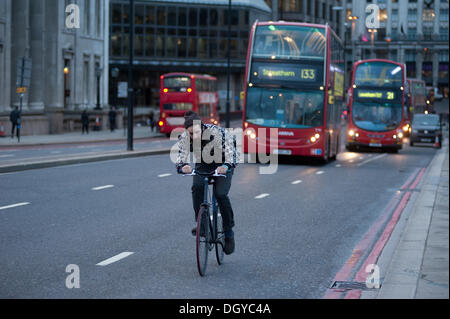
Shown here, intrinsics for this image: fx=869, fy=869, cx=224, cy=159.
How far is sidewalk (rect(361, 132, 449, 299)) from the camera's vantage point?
7.25 m

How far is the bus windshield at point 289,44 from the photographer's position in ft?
90.5

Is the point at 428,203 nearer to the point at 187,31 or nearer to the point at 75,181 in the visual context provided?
the point at 75,181

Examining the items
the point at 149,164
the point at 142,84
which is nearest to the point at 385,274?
the point at 149,164

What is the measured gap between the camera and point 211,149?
A: 9.18m

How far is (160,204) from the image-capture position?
15.6m

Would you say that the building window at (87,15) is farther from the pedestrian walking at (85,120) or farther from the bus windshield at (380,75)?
the bus windshield at (380,75)

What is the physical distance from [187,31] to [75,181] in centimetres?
7829

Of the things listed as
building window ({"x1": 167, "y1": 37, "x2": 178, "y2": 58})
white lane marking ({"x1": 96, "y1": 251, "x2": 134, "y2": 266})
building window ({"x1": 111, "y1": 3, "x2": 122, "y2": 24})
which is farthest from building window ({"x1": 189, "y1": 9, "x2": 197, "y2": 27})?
white lane marking ({"x1": 96, "y1": 251, "x2": 134, "y2": 266})

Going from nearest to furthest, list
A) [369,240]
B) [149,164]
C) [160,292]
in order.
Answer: [160,292] < [369,240] < [149,164]

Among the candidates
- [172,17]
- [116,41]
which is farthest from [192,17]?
[116,41]

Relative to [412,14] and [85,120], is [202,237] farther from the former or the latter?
[412,14]

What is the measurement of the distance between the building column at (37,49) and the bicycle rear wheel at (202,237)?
4553 cm

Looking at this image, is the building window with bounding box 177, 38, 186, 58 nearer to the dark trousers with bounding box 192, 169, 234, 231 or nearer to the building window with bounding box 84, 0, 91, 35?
the building window with bounding box 84, 0, 91, 35

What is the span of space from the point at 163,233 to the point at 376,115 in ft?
95.7
